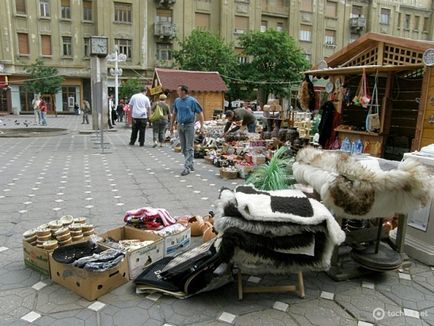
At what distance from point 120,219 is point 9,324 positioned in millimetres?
2153

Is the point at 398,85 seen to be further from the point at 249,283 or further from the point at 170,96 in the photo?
the point at 170,96

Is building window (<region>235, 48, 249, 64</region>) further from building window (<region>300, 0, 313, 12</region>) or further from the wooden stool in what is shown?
the wooden stool

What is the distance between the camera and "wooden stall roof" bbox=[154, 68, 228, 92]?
1897cm

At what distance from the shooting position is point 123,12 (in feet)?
109

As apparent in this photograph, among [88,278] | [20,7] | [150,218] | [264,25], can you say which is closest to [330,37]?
[264,25]

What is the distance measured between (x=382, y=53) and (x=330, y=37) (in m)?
37.4

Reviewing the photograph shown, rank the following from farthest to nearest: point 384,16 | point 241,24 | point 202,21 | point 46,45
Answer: point 384,16 < point 241,24 < point 202,21 < point 46,45

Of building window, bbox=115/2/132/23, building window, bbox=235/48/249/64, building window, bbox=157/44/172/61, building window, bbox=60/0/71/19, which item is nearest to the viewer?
building window, bbox=60/0/71/19

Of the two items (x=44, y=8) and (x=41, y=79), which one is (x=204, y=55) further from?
(x=44, y=8)

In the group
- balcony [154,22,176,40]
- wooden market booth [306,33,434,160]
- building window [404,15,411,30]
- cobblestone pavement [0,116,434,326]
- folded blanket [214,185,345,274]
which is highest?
building window [404,15,411,30]

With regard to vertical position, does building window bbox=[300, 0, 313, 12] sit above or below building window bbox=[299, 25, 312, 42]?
above

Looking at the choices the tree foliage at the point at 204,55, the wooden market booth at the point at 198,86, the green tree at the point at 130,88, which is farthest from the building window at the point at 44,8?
the wooden market booth at the point at 198,86

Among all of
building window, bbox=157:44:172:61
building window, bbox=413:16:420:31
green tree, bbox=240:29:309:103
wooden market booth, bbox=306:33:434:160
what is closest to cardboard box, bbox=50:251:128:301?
wooden market booth, bbox=306:33:434:160

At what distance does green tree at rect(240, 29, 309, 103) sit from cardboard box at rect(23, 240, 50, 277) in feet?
95.6
